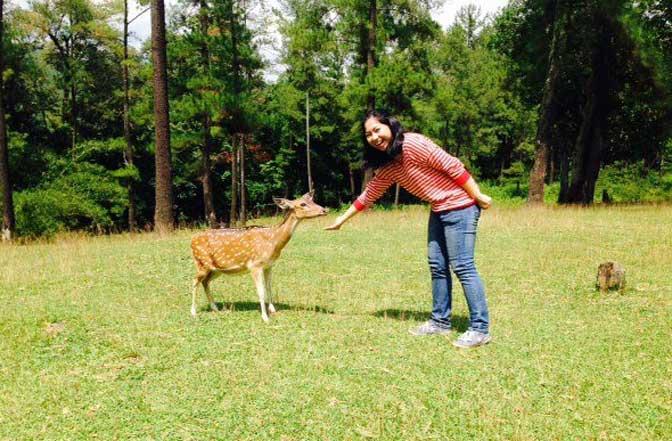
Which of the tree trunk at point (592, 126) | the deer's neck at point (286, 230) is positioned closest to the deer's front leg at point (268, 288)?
the deer's neck at point (286, 230)

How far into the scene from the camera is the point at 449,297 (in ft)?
20.0

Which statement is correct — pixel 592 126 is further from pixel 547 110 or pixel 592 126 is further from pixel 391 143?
pixel 391 143

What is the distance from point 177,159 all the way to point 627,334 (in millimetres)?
28857

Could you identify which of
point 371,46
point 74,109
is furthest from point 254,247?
point 74,109

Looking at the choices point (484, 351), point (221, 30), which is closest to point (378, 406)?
point (484, 351)

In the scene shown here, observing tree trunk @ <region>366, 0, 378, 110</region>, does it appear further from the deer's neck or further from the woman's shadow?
the deer's neck

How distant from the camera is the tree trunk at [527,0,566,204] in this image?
2095cm

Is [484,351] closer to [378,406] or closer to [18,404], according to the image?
[378,406]

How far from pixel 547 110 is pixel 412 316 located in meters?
16.8

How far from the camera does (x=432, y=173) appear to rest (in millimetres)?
5477

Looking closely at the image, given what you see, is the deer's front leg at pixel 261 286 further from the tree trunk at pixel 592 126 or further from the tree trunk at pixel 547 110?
the tree trunk at pixel 592 126

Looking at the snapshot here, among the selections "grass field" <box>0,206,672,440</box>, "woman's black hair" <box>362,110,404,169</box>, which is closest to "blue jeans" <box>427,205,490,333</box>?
"grass field" <box>0,206,672,440</box>

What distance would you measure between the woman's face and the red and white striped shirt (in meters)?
0.18

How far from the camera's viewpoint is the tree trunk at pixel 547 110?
20953 millimetres
